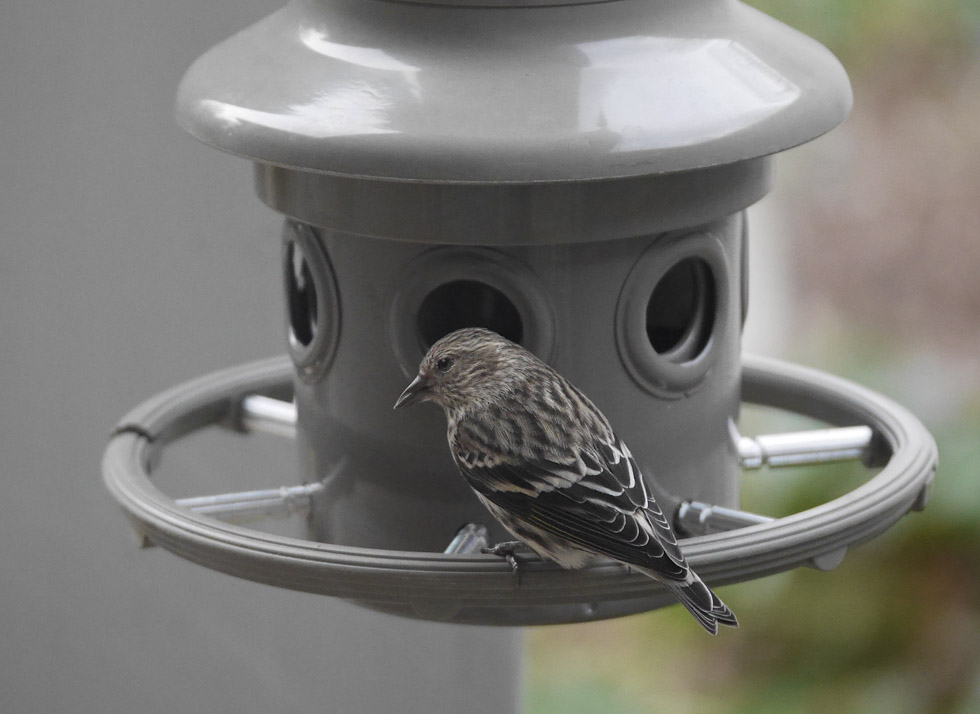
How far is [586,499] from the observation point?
2016 mm

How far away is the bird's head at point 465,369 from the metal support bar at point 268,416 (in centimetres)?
66

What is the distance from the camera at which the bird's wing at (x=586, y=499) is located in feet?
6.46

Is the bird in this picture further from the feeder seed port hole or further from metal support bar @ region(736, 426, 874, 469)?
metal support bar @ region(736, 426, 874, 469)

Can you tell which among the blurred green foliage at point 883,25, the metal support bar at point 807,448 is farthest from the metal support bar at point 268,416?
the blurred green foliage at point 883,25

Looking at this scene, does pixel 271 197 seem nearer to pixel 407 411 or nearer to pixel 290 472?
pixel 407 411

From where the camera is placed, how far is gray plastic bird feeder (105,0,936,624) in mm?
1953

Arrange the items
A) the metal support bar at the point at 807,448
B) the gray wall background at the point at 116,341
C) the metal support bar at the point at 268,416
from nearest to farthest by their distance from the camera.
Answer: the metal support bar at the point at 807,448 < the metal support bar at the point at 268,416 < the gray wall background at the point at 116,341

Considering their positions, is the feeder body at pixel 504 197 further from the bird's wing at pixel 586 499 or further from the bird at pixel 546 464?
the bird's wing at pixel 586 499

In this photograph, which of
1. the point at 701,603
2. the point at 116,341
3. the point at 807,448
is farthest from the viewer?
the point at 116,341

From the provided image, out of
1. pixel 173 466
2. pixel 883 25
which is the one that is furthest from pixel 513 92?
pixel 883 25

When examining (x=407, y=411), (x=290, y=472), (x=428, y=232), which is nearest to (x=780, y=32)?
(x=428, y=232)

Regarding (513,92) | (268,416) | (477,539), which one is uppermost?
(513,92)

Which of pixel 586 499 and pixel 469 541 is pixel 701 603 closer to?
pixel 586 499

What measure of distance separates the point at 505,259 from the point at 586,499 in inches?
16.7
